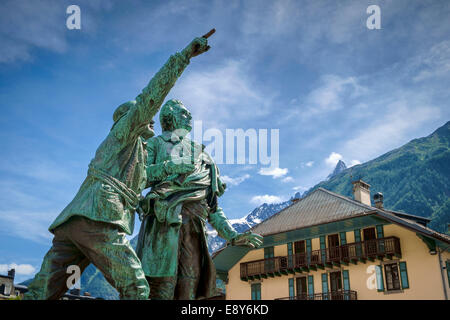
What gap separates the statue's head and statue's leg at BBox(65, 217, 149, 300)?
2.27m

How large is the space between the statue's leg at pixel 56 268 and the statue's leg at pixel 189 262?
1445mm

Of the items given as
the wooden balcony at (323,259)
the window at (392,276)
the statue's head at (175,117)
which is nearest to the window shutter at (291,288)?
the wooden balcony at (323,259)

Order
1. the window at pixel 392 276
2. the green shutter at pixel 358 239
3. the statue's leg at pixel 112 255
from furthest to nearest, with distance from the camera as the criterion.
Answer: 1. the green shutter at pixel 358 239
2. the window at pixel 392 276
3. the statue's leg at pixel 112 255

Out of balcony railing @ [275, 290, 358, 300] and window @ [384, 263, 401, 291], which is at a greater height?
window @ [384, 263, 401, 291]

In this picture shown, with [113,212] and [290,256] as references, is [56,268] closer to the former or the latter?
[113,212]

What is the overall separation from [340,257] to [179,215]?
29.7m

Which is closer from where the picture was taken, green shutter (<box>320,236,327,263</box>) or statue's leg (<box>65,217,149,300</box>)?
statue's leg (<box>65,217,149,300</box>)

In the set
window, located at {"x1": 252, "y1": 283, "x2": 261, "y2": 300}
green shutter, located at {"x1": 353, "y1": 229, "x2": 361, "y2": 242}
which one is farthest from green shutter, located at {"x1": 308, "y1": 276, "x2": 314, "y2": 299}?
window, located at {"x1": 252, "y1": 283, "x2": 261, "y2": 300}

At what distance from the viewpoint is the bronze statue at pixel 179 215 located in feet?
17.0

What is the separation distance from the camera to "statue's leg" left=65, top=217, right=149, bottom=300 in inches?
152

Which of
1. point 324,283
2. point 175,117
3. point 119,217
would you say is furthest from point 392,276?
point 119,217

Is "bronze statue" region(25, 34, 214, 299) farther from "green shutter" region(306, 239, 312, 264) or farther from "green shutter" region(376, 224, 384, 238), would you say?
"green shutter" region(306, 239, 312, 264)

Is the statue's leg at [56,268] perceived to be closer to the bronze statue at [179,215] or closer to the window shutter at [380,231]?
the bronze statue at [179,215]

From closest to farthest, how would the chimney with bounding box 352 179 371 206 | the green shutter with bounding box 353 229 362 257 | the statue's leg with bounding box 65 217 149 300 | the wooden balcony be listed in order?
the statue's leg with bounding box 65 217 149 300 → the wooden balcony → the green shutter with bounding box 353 229 362 257 → the chimney with bounding box 352 179 371 206
